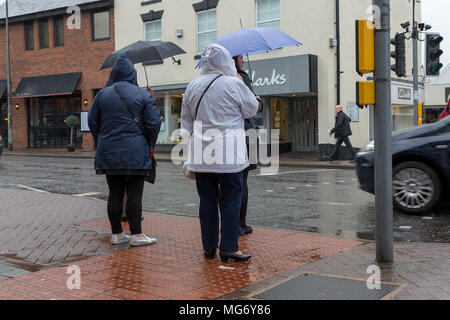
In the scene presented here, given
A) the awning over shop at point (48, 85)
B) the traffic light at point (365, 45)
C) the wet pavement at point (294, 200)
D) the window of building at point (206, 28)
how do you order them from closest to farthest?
1. the traffic light at point (365, 45)
2. the wet pavement at point (294, 200)
3. the window of building at point (206, 28)
4. the awning over shop at point (48, 85)

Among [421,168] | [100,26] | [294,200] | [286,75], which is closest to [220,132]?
[421,168]

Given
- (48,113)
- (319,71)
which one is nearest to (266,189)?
(319,71)

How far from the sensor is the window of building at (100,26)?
25672mm

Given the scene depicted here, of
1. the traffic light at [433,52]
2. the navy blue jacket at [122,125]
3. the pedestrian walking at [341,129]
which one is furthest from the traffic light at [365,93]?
the pedestrian walking at [341,129]

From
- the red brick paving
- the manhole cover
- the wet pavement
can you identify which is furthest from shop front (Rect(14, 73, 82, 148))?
the manhole cover

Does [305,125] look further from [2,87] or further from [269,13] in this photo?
[2,87]

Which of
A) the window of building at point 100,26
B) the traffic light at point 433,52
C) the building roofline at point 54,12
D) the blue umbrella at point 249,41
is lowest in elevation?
the blue umbrella at point 249,41

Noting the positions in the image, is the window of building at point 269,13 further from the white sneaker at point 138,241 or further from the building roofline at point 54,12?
the white sneaker at point 138,241

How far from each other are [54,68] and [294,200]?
2142 cm

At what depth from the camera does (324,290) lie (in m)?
3.89

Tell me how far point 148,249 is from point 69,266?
921 millimetres

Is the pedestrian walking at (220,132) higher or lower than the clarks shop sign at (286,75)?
lower

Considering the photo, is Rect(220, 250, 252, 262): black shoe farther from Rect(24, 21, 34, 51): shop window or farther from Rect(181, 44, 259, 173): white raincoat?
Rect(24, 21, 34, 51): shop window

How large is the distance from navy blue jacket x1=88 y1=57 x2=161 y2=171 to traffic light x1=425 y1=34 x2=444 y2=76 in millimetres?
9343
